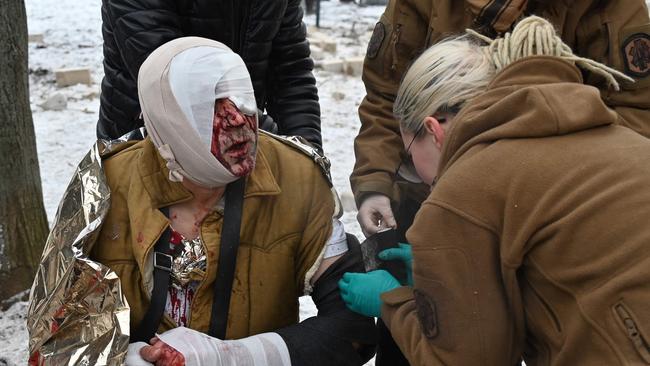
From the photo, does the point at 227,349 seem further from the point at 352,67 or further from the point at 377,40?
the point at 352,67

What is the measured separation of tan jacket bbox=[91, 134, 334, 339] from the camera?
1.98 metres

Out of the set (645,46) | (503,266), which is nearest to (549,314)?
(503,266)

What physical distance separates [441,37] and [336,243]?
741 mm

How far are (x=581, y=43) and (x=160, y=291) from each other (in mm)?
1448

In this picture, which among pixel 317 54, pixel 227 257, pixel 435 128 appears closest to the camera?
pixel 435 128

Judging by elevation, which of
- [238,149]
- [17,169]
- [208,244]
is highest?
[238,149]

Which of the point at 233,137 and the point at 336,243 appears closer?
the point at 233,137

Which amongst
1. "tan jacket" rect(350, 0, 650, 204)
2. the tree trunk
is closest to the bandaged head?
"tan jacket" rect(350, 0, 650, 204)

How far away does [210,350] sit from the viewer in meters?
1.87

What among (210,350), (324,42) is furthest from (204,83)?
(324,42)

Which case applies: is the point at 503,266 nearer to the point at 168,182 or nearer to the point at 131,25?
the point at 168,182

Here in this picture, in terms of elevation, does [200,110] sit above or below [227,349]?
above

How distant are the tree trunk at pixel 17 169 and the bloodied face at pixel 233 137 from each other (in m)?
1.82

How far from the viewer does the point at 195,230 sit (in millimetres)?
2027
